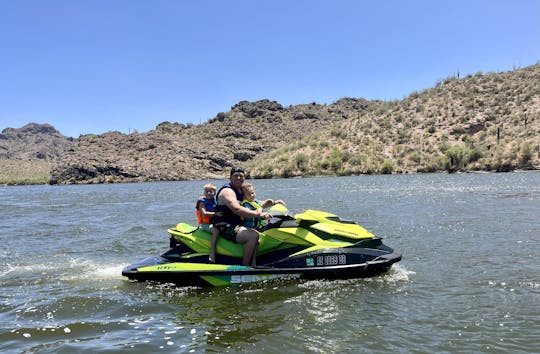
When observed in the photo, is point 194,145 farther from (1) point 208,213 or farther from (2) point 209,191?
(1) point 208,213

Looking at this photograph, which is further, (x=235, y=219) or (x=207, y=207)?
(x=207, y=207)

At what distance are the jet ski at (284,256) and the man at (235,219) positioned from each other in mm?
153

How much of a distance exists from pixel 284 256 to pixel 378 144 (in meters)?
48.9

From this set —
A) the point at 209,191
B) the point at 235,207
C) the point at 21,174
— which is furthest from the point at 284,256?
the point at 21,174

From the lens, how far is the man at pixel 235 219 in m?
7.23

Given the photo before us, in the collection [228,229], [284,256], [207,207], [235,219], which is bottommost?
[284,256]

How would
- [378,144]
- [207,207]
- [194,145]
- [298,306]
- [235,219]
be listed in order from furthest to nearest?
1. [194,145]
2. [378,144]
3. [207,207]
4. [235,219]
5. [298,306]

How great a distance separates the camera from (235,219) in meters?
7.47

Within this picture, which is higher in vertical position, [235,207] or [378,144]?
[378,144]

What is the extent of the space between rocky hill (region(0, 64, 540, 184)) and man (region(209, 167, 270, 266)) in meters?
38.1

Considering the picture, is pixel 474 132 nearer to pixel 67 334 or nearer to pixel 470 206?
pixel 470 206

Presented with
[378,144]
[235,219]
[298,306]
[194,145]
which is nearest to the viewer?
[298,306]

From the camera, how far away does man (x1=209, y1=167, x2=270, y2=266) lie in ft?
23.7

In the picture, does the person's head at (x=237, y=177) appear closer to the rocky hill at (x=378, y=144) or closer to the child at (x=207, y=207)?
the child at (x=207, y=207)
